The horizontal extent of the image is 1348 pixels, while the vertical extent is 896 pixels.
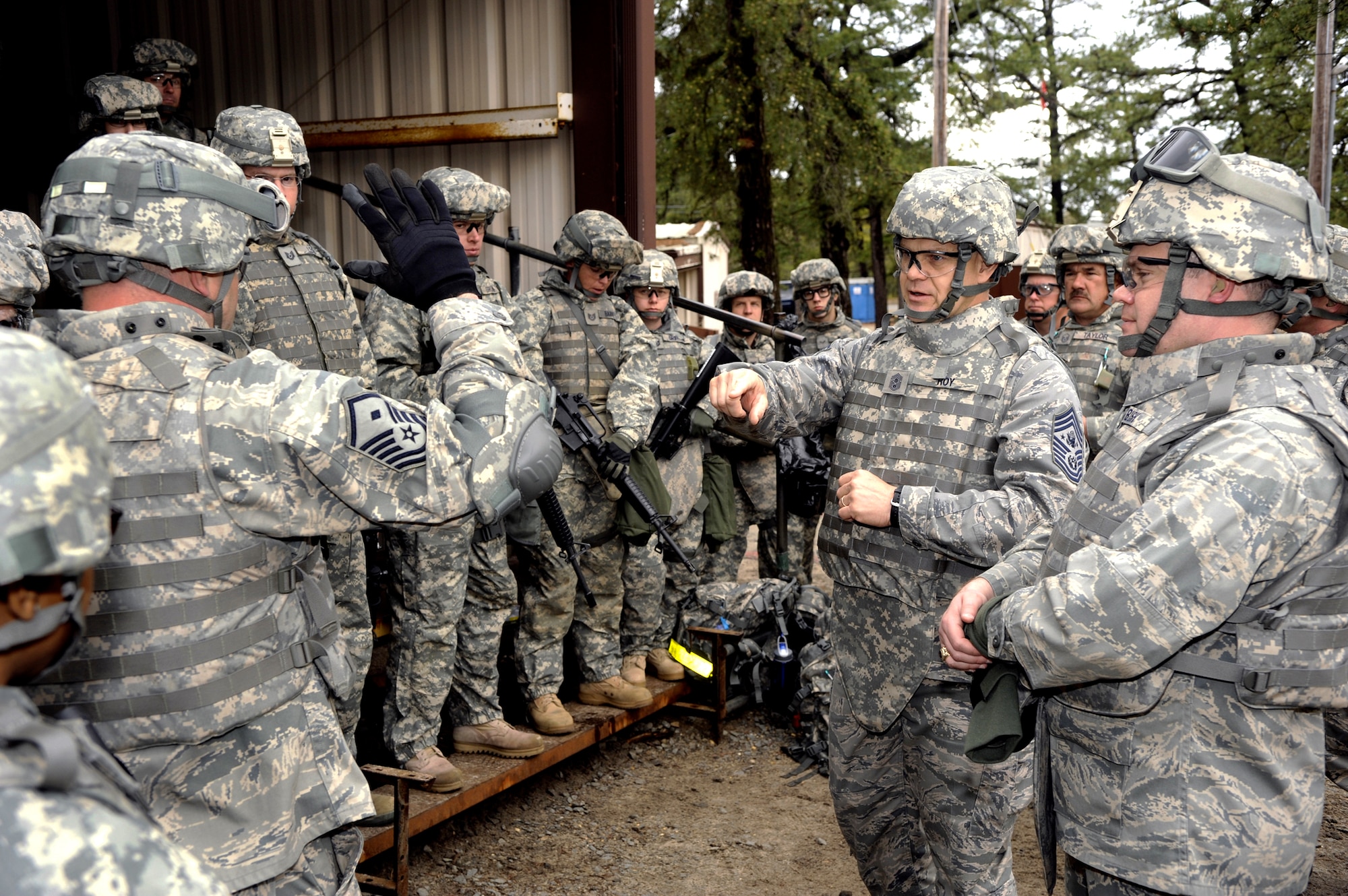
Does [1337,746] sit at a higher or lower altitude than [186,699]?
lower

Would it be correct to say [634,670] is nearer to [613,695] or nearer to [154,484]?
[613,695]

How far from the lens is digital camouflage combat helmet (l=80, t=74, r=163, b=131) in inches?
216

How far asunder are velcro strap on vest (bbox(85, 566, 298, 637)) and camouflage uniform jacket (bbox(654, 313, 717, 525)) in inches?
151

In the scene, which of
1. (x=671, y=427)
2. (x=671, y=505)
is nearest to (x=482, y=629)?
(x=671, y=505)

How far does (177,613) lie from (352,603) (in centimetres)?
213

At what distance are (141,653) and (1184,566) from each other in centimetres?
199

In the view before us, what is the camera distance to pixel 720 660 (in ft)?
19.0

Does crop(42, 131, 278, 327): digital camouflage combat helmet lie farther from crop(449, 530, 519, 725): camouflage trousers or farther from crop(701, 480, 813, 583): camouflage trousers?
crop(701, 480, 813, 583): camouflage trousers

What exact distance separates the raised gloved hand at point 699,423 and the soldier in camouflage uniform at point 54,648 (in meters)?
4.93

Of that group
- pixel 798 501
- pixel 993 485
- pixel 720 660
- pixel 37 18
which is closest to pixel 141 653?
pixel 993 485

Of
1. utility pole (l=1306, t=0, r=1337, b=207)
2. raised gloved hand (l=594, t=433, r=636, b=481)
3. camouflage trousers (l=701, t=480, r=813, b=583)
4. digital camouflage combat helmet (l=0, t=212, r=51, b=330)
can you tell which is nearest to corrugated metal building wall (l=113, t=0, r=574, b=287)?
raised gloved hand (l=594, t=433, r=636, b=481)

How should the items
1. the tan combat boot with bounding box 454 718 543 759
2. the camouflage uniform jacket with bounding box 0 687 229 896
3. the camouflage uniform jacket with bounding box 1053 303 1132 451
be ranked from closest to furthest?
the camouflage uniform jacket with bounding box 0 687 229 896 < the tan combat boot with bounding box 454 718 543 759 < the camouflage uniform jacket with bounding box 1053 303 1132 451

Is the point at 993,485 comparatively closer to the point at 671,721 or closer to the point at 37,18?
the point at 671,721

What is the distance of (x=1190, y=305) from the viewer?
2305mm
